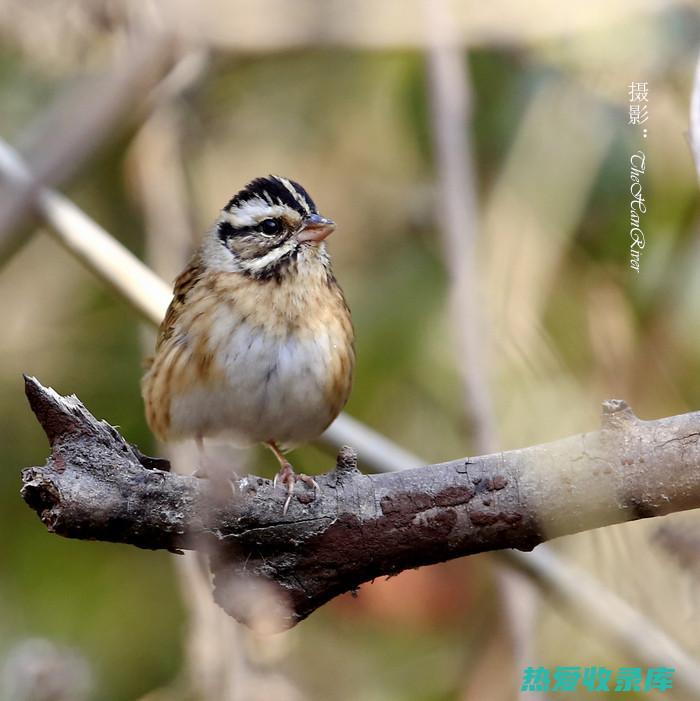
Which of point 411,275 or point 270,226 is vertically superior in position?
point 411,275

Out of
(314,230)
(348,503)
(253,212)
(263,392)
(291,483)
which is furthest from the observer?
(253,212)

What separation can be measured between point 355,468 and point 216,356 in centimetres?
127

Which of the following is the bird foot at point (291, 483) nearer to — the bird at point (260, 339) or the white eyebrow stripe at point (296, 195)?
the bird at point (260, 339)

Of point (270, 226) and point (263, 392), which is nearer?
point (263, 392)

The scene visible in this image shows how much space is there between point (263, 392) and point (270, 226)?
27.8 inches

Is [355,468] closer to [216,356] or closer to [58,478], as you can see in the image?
[58,478]

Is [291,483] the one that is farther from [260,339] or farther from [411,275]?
[411,275]

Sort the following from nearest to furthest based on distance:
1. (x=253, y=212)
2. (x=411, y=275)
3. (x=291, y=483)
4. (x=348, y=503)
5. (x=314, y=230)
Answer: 1. (x=348, y=503)
2. (x=291, y=483)
3. (x=314, y=230)
4. (x=253, y=212)
5. (x=411, y=275)

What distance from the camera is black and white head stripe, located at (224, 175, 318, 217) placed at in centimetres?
439

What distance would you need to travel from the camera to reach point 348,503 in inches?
112

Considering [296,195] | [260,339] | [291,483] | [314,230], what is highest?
[296,195]

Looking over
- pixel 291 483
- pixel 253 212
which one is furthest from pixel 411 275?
pixel 291 483

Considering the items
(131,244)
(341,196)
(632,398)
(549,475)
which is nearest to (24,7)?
(131,244)

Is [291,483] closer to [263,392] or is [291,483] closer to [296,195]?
[263,392]
